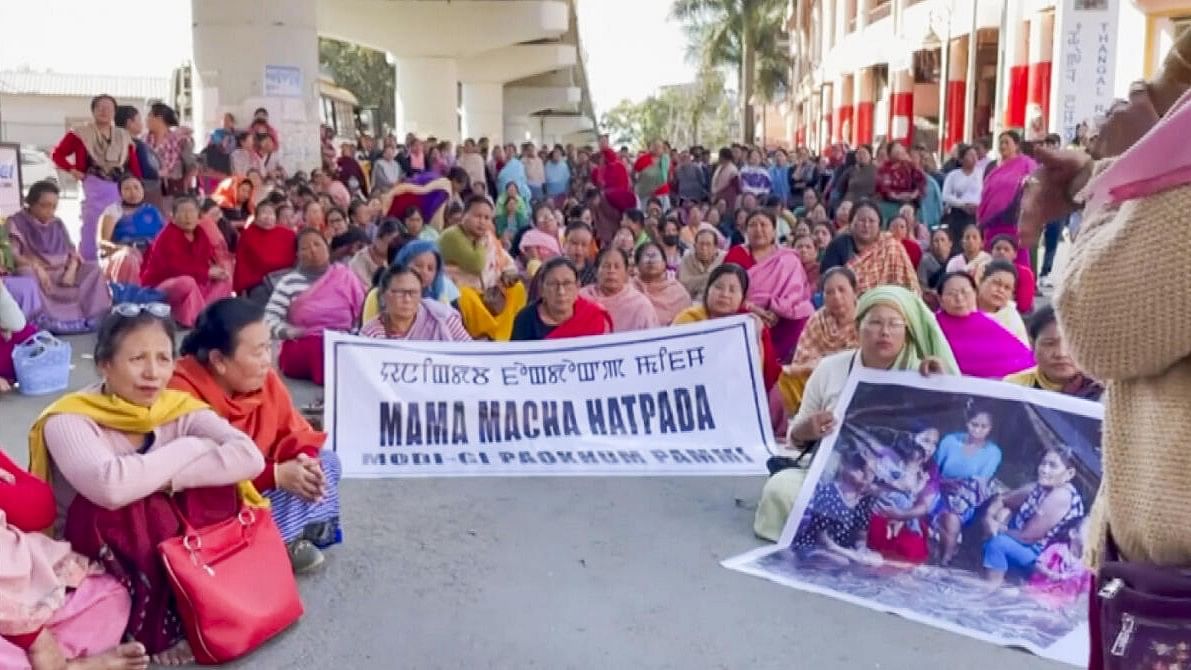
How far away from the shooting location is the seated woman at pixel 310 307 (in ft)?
24.0

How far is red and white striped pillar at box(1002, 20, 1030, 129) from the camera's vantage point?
19562 mm

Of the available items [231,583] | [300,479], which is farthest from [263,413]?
[231,583]

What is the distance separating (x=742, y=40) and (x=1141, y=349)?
41359 mm

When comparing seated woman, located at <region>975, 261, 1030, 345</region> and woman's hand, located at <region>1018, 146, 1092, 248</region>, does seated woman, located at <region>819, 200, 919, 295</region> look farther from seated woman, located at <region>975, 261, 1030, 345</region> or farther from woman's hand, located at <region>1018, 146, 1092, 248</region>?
woman's hand, located at <region>1018, 146, 1092, 248</region>

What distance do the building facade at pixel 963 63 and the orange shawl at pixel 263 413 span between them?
2.92 meters

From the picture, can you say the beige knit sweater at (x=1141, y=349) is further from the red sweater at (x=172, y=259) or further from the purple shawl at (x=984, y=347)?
the red sweater at (x=172, y=259)

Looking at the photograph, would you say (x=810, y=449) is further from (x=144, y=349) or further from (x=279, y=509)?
(x=144, y=349)

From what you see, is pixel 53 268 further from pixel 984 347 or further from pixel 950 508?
pixel 950 508

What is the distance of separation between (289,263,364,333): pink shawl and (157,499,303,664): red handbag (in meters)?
3.97

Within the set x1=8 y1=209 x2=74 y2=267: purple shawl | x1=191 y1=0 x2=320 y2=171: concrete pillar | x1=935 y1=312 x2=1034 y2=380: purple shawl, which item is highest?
x1=191 y1=0 x2=320 y2=171: concrete pillar

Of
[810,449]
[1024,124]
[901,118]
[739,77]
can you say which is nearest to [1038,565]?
[810,449]

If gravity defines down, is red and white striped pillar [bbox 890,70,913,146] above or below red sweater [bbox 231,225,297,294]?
above

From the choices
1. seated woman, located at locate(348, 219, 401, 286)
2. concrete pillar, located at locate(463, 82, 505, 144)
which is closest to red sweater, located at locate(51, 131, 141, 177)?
seated woman, located at locate(348, 219, 401, 286)

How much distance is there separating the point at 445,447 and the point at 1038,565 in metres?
2.54
